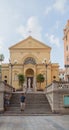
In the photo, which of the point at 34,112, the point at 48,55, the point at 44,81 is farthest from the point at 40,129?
the point at 48,55

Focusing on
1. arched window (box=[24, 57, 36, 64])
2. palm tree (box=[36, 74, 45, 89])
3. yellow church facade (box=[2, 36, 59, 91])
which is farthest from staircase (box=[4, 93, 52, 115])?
arched window (box=[24, 57, 36, 64])

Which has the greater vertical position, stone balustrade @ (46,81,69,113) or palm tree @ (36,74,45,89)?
palm tree @ (36,74,45,89)

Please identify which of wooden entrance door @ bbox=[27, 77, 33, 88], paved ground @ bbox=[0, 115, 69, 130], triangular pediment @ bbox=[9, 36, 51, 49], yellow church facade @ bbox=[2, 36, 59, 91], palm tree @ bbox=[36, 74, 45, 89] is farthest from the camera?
triangular pediment @ bbox=[9, 36, 51, 49]

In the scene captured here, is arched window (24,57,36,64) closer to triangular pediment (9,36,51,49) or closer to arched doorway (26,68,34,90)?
arched doorway (26,68,34,90)

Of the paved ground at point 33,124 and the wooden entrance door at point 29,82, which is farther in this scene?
the wooden entrance door at point 29,82

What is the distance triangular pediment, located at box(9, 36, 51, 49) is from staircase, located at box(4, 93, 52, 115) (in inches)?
1473

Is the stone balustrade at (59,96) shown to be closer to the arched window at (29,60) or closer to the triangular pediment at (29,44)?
the arched window at (29,60)

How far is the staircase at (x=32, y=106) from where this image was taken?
27.4 meters

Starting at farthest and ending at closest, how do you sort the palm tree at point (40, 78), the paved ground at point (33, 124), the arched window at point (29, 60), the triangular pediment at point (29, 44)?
the triangular pediment at point (29, 44) → the arched window at point (29, 60) → the palm tree at point (40, 78) → the paved ground at point (33, 124)

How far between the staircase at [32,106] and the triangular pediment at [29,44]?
1473 inches

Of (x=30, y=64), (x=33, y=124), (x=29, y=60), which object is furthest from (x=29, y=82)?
(x=33, y=124)

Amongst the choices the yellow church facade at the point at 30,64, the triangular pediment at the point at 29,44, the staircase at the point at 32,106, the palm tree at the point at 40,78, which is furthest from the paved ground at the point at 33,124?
the triangular pediment at the point at 29,44

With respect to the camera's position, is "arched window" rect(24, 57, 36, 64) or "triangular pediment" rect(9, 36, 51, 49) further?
"triangular pediment" rect(9, 36, 51, 49)

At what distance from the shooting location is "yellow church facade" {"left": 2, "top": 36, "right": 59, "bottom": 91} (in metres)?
70.1
